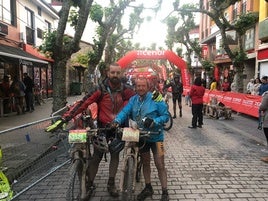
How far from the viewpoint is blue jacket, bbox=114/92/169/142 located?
4.29 meters

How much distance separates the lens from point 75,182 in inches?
159

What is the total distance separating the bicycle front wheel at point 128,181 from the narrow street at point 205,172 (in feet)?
2.23

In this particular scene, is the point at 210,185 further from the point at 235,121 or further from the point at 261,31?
the point at 261,31

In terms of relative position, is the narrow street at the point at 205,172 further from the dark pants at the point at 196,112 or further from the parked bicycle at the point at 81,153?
the dark pants at the point at 196,112

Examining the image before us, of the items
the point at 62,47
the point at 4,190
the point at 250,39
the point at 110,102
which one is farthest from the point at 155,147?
the point at 250,39

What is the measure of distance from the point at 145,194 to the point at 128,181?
0.72 metres

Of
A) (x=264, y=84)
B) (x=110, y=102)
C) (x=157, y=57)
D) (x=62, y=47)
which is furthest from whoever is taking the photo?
(x=157, y=57)

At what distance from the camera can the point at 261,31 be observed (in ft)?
62.2

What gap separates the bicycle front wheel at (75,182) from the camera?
3925 mm

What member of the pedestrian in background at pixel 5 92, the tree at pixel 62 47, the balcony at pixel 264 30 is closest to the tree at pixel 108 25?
the tree at pixel 62 47

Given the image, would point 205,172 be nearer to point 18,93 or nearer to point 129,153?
point 129,153

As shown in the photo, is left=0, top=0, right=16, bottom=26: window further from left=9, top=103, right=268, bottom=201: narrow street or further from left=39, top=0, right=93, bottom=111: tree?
left=9, top=103, right=268, bottom=201: narrow street

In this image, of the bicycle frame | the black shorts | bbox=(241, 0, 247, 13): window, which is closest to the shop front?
the black shorts

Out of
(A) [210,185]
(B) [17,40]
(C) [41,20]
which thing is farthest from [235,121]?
(C) [41,20]
